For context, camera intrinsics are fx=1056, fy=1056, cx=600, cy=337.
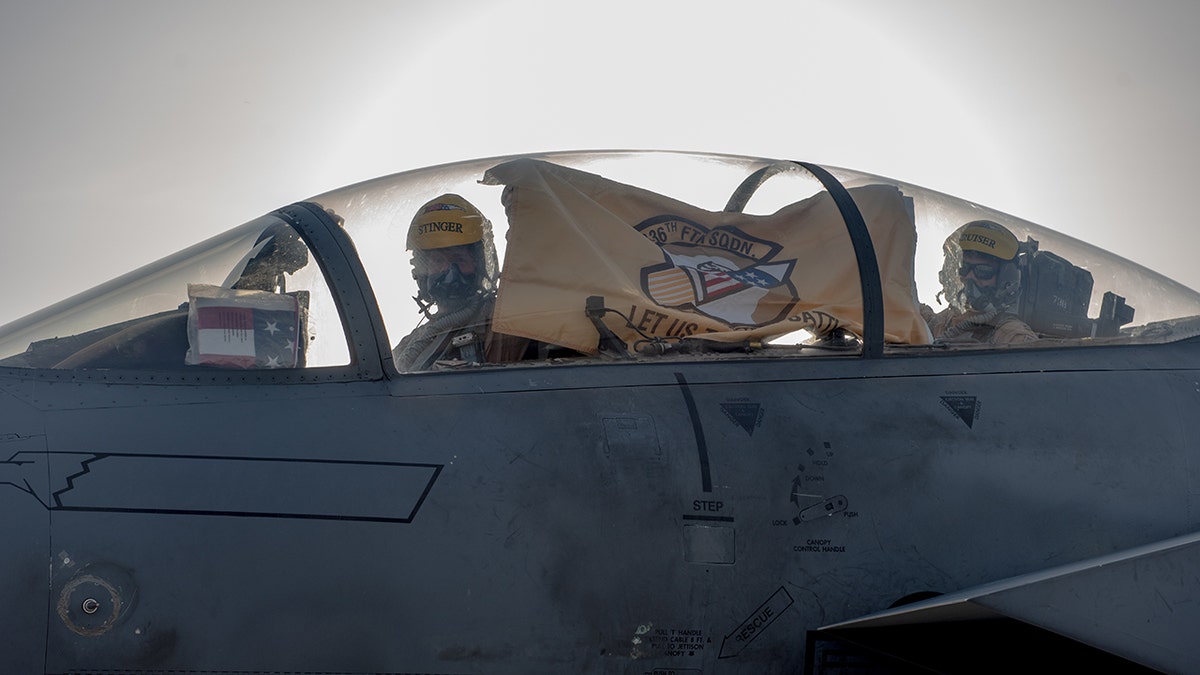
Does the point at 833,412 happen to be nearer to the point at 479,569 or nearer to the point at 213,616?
the point at 479,569

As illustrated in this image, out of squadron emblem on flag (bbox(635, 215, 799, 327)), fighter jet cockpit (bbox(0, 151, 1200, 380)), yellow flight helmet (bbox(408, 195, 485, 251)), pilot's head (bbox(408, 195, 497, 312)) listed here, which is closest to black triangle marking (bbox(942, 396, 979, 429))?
fighter jet cockpit (bbox(0, 151, 1200, 380))

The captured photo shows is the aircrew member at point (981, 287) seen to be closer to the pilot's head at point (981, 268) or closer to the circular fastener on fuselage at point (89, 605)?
the pilot's head at point (981, 268)

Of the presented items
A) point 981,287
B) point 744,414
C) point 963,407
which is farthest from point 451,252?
point 981,287

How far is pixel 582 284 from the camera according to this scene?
13.4 feet

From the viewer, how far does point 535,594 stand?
3398 mm

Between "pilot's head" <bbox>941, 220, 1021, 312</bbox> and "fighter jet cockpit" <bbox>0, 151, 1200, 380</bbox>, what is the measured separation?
0.01 metres

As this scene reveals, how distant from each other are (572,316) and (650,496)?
2.65 ft

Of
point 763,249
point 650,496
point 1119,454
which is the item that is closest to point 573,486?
point 650,496

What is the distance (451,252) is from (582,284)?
564 millimetres

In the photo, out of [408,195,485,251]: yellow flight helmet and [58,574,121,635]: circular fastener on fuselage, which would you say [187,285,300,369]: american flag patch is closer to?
[408,195,485,251]: yellow flight helmet

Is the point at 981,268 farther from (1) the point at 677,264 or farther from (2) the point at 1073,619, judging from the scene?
(2) the point at 1073,619

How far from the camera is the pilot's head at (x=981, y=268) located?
4.75 meters

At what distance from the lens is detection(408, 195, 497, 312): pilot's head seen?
4.16 metres

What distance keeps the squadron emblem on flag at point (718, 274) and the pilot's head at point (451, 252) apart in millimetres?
646
